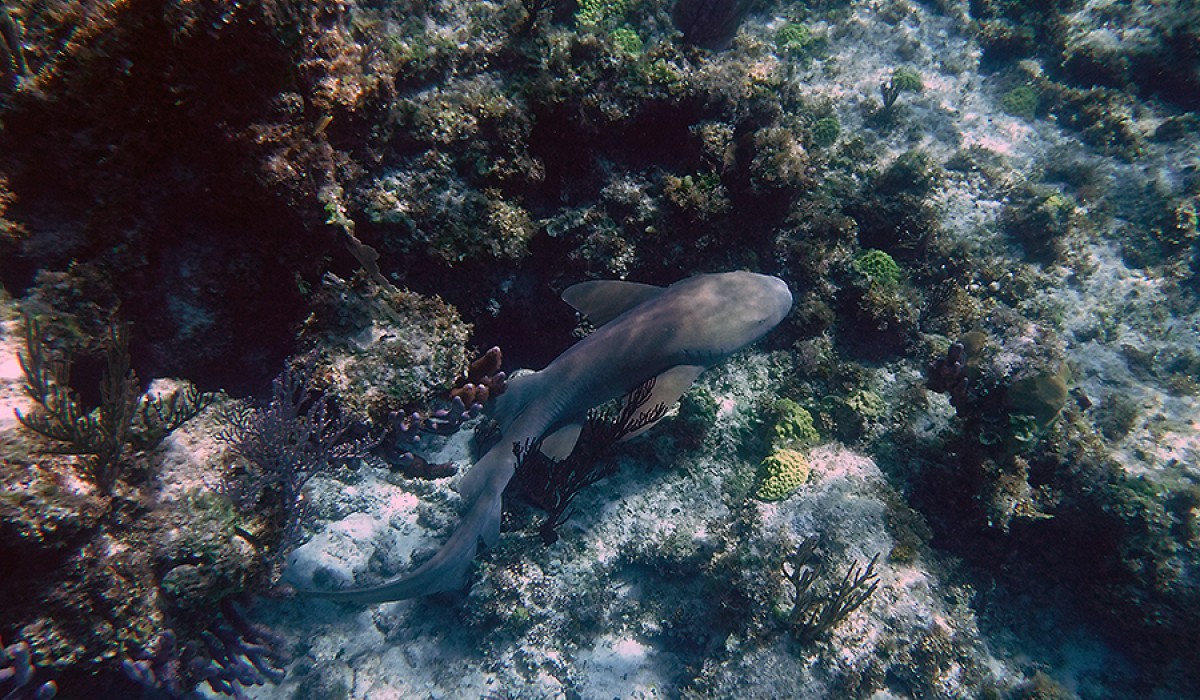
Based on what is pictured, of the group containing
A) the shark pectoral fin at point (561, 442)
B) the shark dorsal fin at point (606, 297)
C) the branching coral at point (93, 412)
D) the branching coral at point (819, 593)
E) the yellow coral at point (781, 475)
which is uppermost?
the branching coral at point (93, 412)

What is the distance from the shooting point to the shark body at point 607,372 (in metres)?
4.45

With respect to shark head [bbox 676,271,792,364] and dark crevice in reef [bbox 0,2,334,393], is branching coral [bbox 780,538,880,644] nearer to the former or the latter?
shark head [bbox 676,271,792,364]

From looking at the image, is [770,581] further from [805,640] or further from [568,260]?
[568,260]

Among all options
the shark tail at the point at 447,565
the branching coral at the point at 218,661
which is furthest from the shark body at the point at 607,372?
the branching coral at the point at 218,661

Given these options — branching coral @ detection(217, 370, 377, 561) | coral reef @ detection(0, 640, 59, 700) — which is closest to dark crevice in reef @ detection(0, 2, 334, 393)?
branching coral @ detection(217, 370, 377, 561)

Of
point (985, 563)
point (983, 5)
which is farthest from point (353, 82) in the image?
point (983, 5)

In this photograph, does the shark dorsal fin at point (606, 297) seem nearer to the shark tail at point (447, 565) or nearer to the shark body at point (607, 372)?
the shark body at point (607, 372)

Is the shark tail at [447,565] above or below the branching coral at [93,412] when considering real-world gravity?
below

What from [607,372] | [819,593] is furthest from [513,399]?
[819,593]

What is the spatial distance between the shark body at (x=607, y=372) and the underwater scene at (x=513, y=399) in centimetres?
4

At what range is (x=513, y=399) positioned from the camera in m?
4.72

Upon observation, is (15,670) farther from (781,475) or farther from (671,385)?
(781,475)

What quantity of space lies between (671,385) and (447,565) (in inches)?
102

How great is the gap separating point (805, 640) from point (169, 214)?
6444 mm
